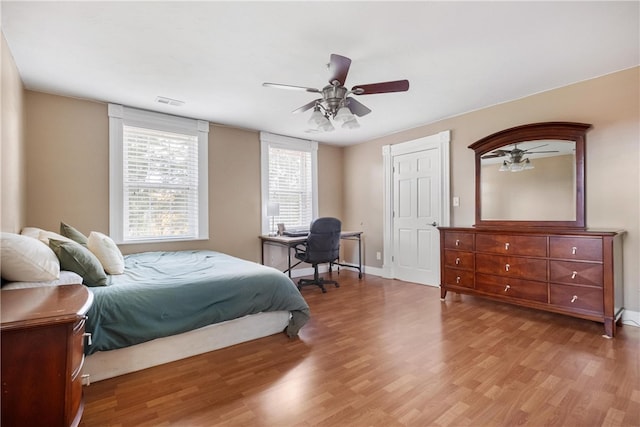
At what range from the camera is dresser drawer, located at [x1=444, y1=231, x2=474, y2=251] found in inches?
136

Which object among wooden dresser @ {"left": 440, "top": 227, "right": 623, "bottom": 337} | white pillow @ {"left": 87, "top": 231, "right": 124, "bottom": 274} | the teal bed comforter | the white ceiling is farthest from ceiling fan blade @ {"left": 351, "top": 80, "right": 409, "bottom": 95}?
white pillow @ {"left": 87, "top": 231, "right": 124, "bottom": 274}

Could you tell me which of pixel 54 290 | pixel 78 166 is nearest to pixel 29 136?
pixel 78 166

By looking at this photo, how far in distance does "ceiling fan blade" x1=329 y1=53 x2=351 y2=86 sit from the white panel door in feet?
8.31

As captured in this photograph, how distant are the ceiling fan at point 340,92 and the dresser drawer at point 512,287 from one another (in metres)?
2.24

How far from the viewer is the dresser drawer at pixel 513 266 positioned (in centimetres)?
292

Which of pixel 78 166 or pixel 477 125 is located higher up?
pixel 477 125

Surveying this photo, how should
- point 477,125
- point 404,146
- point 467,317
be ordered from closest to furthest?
point 467,317, point 477,125, point 404,146

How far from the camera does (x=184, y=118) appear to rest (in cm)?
406

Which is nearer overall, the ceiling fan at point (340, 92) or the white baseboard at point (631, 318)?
the ceiling fan at point (340, 92)

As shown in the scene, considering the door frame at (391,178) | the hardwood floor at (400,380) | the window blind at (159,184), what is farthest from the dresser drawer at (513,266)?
the window blind at (159,184)

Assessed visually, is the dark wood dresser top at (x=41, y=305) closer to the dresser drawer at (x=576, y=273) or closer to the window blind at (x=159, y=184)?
the window blind at (x=159, y=184)

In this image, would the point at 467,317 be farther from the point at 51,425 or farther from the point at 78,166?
the point at 78,166

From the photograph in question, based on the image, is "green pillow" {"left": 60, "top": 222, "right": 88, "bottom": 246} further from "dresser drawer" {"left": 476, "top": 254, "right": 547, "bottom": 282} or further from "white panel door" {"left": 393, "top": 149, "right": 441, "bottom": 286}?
"white panel door" {"left": 393, "top": 149, "right": 441, "bottom": 286}

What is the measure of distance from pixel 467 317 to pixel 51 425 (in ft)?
10.5
